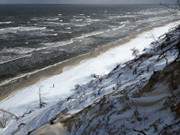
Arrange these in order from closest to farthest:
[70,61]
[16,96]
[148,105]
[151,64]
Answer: [148,105], [151,64], [16,96], [70,61]

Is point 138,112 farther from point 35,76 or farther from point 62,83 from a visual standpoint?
point 35,76

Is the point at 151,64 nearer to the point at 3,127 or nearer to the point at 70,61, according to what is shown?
the point at 3,127

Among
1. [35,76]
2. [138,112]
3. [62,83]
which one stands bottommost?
[35,76]

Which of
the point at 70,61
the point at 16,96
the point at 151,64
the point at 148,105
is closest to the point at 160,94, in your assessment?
the point at 148,105

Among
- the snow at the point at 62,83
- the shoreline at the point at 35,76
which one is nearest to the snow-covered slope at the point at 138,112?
the snow at the point at 62,83

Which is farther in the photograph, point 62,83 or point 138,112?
point 62,83

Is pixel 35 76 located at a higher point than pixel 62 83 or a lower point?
lower

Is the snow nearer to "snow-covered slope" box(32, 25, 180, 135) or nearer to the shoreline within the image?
the shoreline

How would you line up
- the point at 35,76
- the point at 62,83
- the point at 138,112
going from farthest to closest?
the point at 35,76 → the point at 62,83 → the point at 138,112

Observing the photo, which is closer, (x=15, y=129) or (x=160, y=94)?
(x=160, y=94)

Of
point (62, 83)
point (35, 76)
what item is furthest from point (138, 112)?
point (35, 76)

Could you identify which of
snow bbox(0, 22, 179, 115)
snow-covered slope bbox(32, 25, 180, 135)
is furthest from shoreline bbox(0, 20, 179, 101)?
snow-covered slope bbox(32, 25, 180, 135)
